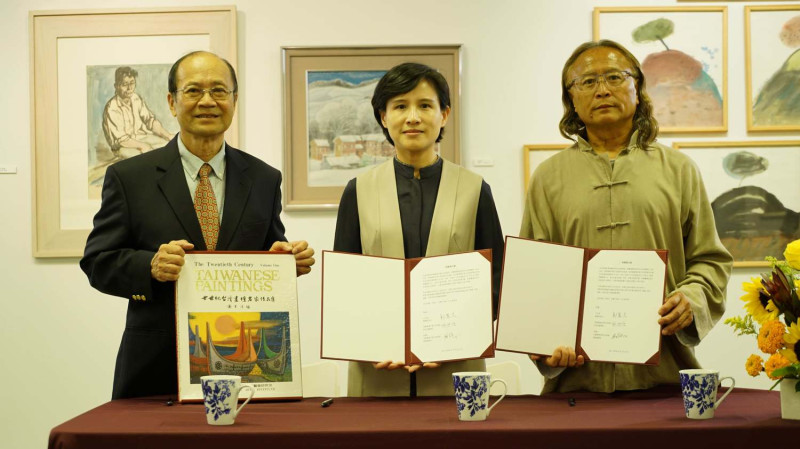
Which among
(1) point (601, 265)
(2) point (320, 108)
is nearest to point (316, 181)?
(2) point (320, 108)

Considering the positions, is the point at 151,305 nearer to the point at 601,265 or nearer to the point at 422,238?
the point at 422,238

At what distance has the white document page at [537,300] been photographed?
7.14 ft

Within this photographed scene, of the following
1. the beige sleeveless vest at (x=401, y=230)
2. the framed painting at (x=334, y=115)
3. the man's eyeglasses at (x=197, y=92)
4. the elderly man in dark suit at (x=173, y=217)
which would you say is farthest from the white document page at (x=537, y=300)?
the framed painting at (x=334, y=115)

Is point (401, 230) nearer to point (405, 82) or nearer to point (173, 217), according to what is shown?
point (405, 82)

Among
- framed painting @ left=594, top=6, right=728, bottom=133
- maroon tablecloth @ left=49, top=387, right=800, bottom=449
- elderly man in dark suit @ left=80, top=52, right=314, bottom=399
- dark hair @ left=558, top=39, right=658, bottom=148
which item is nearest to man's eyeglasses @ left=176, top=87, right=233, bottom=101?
elderly man in dark suit @ left=80, top=52, right=314, bottom=399

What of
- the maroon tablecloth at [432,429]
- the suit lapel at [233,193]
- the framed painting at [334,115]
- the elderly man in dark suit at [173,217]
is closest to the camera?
the maroon tablecloth at [432,429]

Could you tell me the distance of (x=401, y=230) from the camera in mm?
2508

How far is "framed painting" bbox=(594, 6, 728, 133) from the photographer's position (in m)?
4.39

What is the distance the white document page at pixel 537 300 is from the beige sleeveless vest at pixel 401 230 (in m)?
0.33

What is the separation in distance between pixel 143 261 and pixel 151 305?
0.17m

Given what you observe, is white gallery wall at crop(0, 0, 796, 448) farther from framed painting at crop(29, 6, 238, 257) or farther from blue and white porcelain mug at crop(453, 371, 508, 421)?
blue and white porcelain mug at crop(453, 371, 508, 421)

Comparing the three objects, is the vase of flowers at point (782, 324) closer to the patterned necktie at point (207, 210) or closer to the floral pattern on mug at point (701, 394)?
the floral pattern on mug at point (701, 394)

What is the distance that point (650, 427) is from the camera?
172 centimetres

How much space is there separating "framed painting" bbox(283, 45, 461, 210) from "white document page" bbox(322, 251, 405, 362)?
7.00 feet
